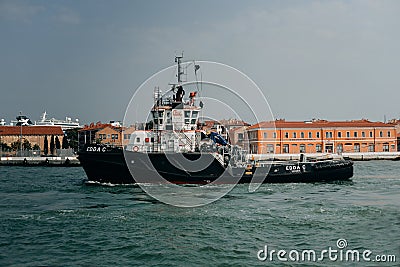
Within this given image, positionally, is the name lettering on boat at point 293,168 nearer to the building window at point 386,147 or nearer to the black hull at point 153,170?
the black hull at point 153,170

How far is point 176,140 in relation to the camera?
29641mm

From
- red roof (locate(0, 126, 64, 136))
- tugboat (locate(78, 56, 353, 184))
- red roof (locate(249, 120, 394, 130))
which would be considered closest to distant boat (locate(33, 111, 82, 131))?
red roof (locate(0, 126, 64, 136))

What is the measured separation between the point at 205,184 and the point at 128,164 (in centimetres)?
488

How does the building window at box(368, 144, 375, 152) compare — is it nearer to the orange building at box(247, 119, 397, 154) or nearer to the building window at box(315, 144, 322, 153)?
the orange building at box(247, 119, 397, 154)

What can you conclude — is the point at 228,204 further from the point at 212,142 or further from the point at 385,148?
the point at 385,148

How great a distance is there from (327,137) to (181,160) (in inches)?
2047

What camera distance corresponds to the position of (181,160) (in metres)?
27.9

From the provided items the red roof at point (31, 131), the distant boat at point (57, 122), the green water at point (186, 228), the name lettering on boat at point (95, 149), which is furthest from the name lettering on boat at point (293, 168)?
the distant boat at point (57, 122)

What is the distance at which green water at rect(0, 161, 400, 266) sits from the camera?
12055 millimetres

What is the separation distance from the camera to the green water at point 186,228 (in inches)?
475

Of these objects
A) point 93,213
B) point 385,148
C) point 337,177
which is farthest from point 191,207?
point 385,148

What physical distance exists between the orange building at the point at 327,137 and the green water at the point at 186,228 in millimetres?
50625

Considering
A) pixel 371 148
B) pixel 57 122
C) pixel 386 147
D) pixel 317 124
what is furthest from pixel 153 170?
pixel 57 122

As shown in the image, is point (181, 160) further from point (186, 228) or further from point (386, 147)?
point (386, 147)
